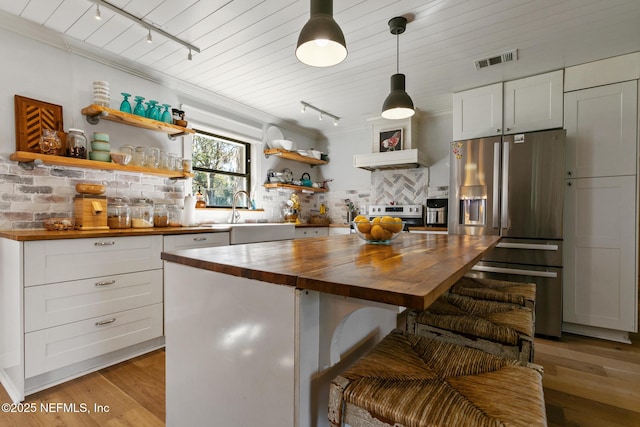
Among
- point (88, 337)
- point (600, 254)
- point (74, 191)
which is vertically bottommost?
point (88, 337)

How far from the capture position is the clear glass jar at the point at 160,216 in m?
2.82

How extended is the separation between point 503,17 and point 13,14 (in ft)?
10.9

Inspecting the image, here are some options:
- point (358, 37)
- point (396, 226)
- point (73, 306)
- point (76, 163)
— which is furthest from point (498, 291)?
point (76, 163)

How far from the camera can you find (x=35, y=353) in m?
1.78

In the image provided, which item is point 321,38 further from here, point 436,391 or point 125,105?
point 125,105

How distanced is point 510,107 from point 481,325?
2.59 m

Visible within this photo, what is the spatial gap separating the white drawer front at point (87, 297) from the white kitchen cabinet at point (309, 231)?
1.91 m

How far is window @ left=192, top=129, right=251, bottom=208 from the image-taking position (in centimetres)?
352

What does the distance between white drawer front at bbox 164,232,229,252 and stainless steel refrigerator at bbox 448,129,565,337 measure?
2.31 m

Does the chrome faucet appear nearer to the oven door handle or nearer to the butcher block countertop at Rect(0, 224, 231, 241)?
the butcher block countertop at Rect(0, 224, 231, 241)

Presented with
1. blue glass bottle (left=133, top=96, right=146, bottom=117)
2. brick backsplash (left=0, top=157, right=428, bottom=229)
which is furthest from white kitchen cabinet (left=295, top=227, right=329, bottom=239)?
blue glass bottle (left=133, top=96, right=146, bottom=117)

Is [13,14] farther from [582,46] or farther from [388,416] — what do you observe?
[582,46]

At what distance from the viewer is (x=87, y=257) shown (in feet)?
6.50

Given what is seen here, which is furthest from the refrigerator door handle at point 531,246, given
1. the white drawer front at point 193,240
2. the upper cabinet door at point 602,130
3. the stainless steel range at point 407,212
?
the white drawer front at point 193,240
